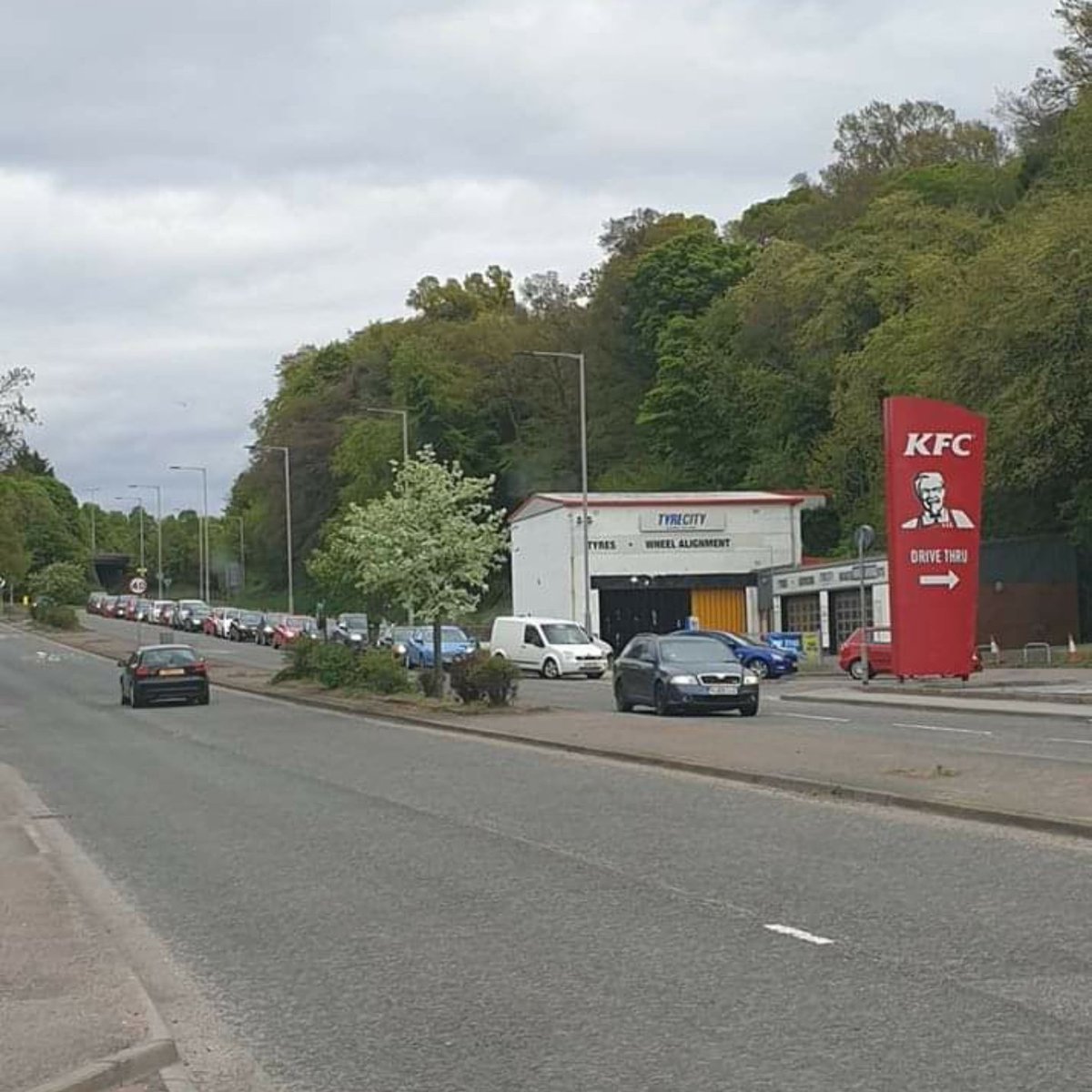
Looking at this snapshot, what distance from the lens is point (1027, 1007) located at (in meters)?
7.67

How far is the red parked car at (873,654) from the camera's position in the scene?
1688 inches

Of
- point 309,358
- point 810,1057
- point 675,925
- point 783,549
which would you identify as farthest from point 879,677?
point 309,358

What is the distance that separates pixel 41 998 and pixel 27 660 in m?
59.6

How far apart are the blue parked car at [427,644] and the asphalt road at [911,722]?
7414mm

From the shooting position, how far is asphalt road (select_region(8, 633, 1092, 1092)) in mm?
7133

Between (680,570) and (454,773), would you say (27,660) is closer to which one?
(680,570)

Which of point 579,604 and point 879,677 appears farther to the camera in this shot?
point 579,604

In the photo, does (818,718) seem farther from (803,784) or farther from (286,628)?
(286,628)

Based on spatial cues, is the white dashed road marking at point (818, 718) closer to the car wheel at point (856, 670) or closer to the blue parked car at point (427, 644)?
the car wheel at point (856, 670)

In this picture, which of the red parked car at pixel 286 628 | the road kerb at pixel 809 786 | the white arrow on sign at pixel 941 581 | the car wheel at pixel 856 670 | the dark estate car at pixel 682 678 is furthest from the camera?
the red parked car at pixel 286 628

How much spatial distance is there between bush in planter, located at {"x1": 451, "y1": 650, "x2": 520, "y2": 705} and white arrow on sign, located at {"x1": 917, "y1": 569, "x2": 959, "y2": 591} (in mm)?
8894

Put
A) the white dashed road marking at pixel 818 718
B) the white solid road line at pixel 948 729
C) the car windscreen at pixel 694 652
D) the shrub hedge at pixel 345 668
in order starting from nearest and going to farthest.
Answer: the white solid road line at pixel 948 729, the white dashed road marking at pixel 818 718, the car windscreen at pixel 694 652, the shrub hedge at pixel 345 668

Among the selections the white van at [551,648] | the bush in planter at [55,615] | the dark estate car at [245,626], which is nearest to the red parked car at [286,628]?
the dark estate car at [245,626]

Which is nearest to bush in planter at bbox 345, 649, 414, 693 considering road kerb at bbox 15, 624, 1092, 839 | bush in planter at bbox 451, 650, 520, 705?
bush in planter at bbox 451, 650, 520, 705
